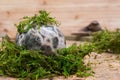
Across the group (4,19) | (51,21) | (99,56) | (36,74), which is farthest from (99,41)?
(4,19)

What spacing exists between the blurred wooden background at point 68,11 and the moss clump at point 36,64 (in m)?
2.38

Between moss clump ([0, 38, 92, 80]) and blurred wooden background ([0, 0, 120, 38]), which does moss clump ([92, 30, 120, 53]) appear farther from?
blurred wooden background ([0, 0, 120, 38])

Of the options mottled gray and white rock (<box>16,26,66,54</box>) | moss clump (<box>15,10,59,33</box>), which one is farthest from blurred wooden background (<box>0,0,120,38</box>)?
mottled gray and white rock (<box>16,26,66,54</box>)

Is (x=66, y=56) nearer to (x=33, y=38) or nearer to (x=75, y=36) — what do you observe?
(x=33, y=38)

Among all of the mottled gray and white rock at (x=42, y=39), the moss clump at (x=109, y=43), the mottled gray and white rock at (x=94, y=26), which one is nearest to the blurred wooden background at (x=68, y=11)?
the mottled gray and white rock at (x=94, y=26)

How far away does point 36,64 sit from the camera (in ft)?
14.1

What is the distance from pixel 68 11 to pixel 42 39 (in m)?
2.52

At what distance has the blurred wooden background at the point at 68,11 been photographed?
678 centimetres

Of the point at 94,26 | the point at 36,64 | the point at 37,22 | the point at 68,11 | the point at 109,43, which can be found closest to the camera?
the point at 36,64

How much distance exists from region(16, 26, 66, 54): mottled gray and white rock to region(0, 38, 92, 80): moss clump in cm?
6

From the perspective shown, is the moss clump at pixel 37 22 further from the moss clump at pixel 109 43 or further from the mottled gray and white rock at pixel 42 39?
the moss clump at pixel 109 43

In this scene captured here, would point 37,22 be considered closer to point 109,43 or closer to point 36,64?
point 36,64

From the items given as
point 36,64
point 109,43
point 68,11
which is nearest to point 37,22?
point 36,64

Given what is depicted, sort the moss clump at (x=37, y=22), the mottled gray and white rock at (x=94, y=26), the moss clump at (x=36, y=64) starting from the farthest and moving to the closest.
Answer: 1. the mottled gray and white rock at (x=94, y=26)
2. the moss clump at (x=37, y=22)
3. the moss clump at (x=36, y=64)
